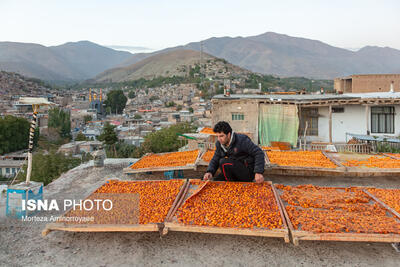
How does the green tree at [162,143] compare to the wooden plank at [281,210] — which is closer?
the wooden plank at [281,210]

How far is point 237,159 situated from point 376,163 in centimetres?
384

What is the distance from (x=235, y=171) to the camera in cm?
452

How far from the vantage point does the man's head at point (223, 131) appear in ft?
14.0

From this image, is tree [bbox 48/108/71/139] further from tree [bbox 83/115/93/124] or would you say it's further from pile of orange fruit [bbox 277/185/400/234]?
pile of orange fruit [bbox 277/185/400/234]

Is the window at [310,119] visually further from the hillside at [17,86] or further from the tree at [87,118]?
the hillside at [17,86]

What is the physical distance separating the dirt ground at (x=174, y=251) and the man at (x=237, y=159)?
119 centimetres

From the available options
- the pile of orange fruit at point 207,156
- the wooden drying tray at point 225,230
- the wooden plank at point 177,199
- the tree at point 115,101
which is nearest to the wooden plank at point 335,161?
the pile of orange fruit at point 207,156

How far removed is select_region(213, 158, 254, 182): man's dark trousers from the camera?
4.48 meters

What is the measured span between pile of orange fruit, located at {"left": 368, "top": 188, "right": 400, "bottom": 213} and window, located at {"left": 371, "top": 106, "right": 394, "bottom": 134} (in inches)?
351

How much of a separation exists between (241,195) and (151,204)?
1.25 meters

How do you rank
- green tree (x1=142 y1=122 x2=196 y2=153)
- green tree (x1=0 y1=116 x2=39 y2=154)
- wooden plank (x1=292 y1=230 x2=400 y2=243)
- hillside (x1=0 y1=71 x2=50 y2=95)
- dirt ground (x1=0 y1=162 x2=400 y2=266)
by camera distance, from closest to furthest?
wooden plank (x1=292 y1=230 x2=400 y2=243) < dirt ground (x1=0 y1=162 x2=400 y2=266) < green tree (x1=142 y1=122 x2=196 y2=153) < green tree (x1=0 y1=116 x2=39 y2=154) < hillside (x1=0 y1=71 x2=50 y2=95)

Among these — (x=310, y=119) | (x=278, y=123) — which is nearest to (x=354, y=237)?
(x=278, y=123)

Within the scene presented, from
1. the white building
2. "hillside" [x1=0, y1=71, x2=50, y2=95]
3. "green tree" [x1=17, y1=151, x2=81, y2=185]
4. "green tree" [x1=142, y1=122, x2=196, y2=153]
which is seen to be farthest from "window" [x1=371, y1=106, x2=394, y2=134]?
"hillside" [x1=0, y1=71, x2=50, y2=95]

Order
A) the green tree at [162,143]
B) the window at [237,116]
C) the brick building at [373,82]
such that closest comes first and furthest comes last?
the window at [237,116] < the brick building at [373,82] < the green tree at [162,143]
